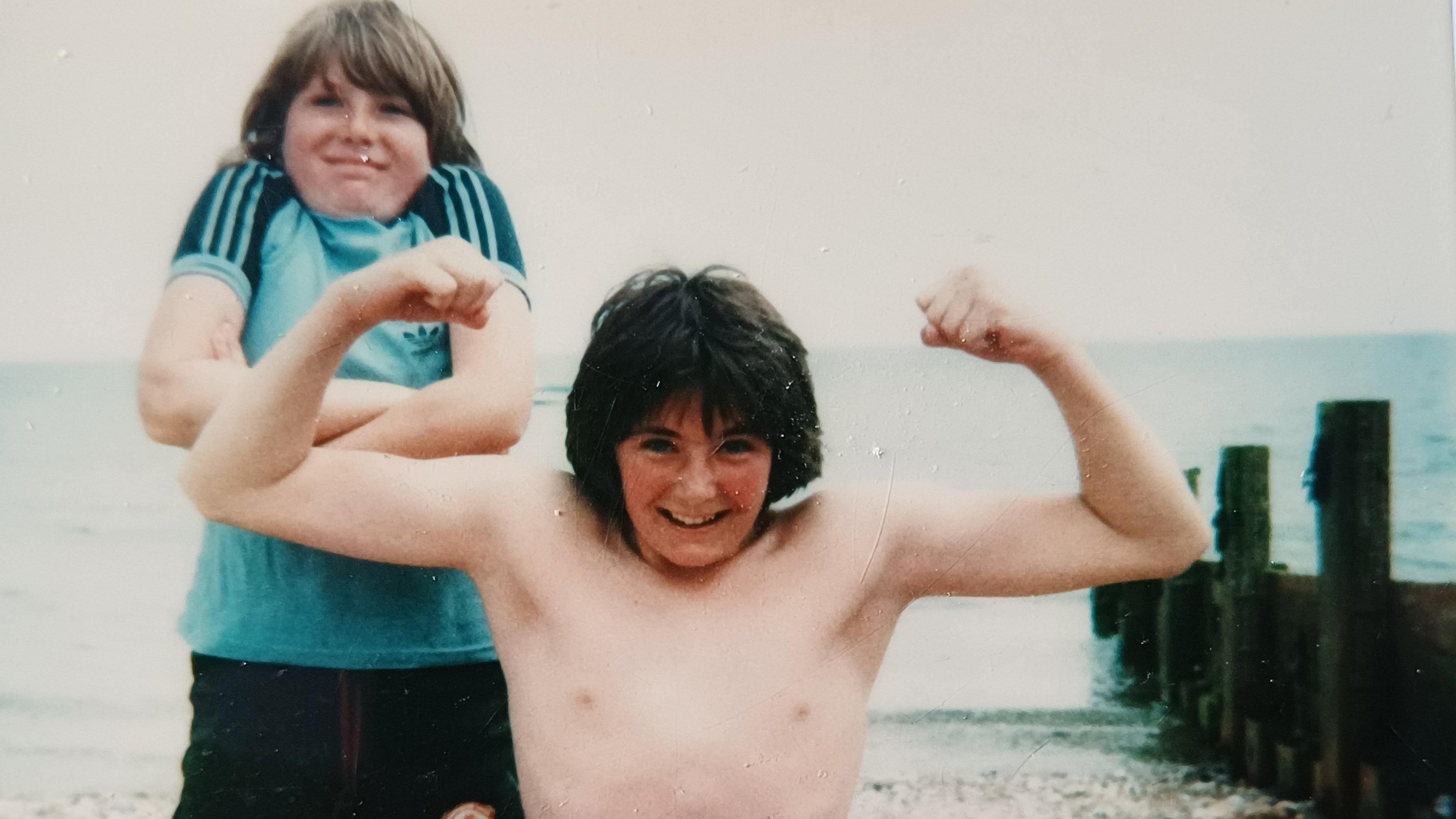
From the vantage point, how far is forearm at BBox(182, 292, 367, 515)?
1.40 meters

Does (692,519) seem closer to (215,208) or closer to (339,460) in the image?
(339,460)

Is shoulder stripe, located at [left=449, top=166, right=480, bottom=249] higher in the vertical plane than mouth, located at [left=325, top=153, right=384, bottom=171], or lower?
lower

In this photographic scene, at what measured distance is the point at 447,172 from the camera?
1.58 m

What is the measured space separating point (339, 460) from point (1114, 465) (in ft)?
3.63

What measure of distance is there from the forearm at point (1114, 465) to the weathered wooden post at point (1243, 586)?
0.19 meters

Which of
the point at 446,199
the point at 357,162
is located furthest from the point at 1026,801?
the point at 357,162

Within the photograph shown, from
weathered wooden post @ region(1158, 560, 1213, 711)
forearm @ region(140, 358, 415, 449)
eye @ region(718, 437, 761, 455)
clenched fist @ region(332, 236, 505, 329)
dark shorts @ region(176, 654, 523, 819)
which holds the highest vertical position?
clenched fist @ region(332, 236, 505, 329)

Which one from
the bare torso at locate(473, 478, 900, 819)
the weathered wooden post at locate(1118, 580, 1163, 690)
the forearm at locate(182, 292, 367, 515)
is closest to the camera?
the forearm at locate(182, 292, 367, 515)

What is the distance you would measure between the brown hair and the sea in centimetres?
39

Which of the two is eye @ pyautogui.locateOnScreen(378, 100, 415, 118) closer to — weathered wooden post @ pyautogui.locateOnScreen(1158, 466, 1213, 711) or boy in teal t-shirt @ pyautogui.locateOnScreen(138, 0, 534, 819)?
boy in teal t-shirt @ pyautogui.locateOnScreen(138, 0, 534, 819)

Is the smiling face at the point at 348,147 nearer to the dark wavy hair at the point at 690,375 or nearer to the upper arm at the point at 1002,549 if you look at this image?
the dark wavy hair at the point at 690,375

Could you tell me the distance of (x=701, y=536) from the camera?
1.49 m

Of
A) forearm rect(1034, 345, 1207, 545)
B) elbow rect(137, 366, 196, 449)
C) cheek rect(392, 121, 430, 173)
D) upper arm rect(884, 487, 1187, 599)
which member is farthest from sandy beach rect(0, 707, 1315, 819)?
cheek rect(392, 121, 430, 173)

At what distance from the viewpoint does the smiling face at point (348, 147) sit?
60.6 inches
